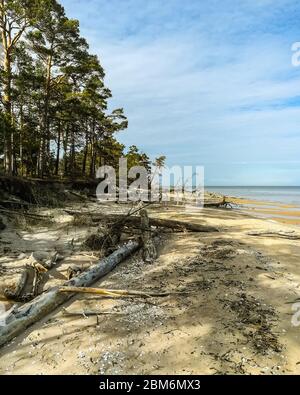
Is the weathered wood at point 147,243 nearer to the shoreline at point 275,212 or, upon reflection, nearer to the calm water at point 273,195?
the shoreline at point 275,212

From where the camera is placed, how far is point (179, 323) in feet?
17.9

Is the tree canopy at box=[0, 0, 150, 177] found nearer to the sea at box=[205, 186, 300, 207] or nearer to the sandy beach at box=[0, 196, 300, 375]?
the sandy beach at box=[0, 196, 300, 375]

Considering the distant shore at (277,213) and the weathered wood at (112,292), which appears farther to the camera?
the distant shore at (277,213)

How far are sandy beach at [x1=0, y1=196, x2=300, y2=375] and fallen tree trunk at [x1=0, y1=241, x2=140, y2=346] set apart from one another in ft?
0.48

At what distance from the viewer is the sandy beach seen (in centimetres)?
443

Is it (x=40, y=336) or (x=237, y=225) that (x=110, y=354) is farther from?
(x=237, y=225)

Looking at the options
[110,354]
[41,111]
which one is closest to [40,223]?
[110,354]

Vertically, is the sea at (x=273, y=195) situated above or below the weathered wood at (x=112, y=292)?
below

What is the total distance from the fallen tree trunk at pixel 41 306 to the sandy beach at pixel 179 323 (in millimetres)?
147

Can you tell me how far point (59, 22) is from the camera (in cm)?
2344

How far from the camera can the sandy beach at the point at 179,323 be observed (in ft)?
14.5

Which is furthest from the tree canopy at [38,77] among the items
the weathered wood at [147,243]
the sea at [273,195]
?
the sea at [273,195]

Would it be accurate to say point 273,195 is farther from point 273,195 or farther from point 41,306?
point 41,306

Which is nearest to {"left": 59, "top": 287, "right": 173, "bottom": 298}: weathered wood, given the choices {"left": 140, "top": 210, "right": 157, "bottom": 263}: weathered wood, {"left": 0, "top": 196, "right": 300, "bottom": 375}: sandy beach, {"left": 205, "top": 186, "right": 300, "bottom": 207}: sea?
{"left": 0, "top": 196, "right": 300, "bottom": 375}: sandy beach
